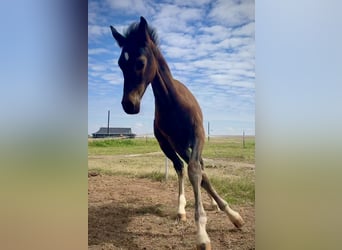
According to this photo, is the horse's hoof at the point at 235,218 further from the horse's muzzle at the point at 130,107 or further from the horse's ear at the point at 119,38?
the horse's ear at the point at 119,38

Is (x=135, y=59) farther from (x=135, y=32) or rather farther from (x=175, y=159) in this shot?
(x=175, y=159)

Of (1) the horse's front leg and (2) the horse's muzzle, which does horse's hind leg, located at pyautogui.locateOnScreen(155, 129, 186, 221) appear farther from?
(2) the horse's muzzle

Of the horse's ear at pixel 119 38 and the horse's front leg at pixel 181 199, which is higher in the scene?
the horse's ear at pixel 119 38

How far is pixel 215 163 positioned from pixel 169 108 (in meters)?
0.44

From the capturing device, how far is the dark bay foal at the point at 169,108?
2029 millimetres

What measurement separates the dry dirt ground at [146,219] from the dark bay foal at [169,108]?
46 millimetres

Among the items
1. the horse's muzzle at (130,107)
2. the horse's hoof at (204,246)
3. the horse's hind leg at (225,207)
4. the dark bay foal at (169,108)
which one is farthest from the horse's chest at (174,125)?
the horse's hoof at (204,246)

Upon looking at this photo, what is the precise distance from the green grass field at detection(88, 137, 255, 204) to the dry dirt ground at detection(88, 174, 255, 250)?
0.06 metres

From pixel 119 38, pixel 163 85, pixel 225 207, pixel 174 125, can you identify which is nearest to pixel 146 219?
pixel 225 207

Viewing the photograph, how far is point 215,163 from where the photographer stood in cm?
212

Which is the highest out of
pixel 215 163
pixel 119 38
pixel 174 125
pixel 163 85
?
pixel 119 38

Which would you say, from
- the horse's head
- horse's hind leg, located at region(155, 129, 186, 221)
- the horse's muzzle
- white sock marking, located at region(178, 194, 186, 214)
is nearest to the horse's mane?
the horse's head
